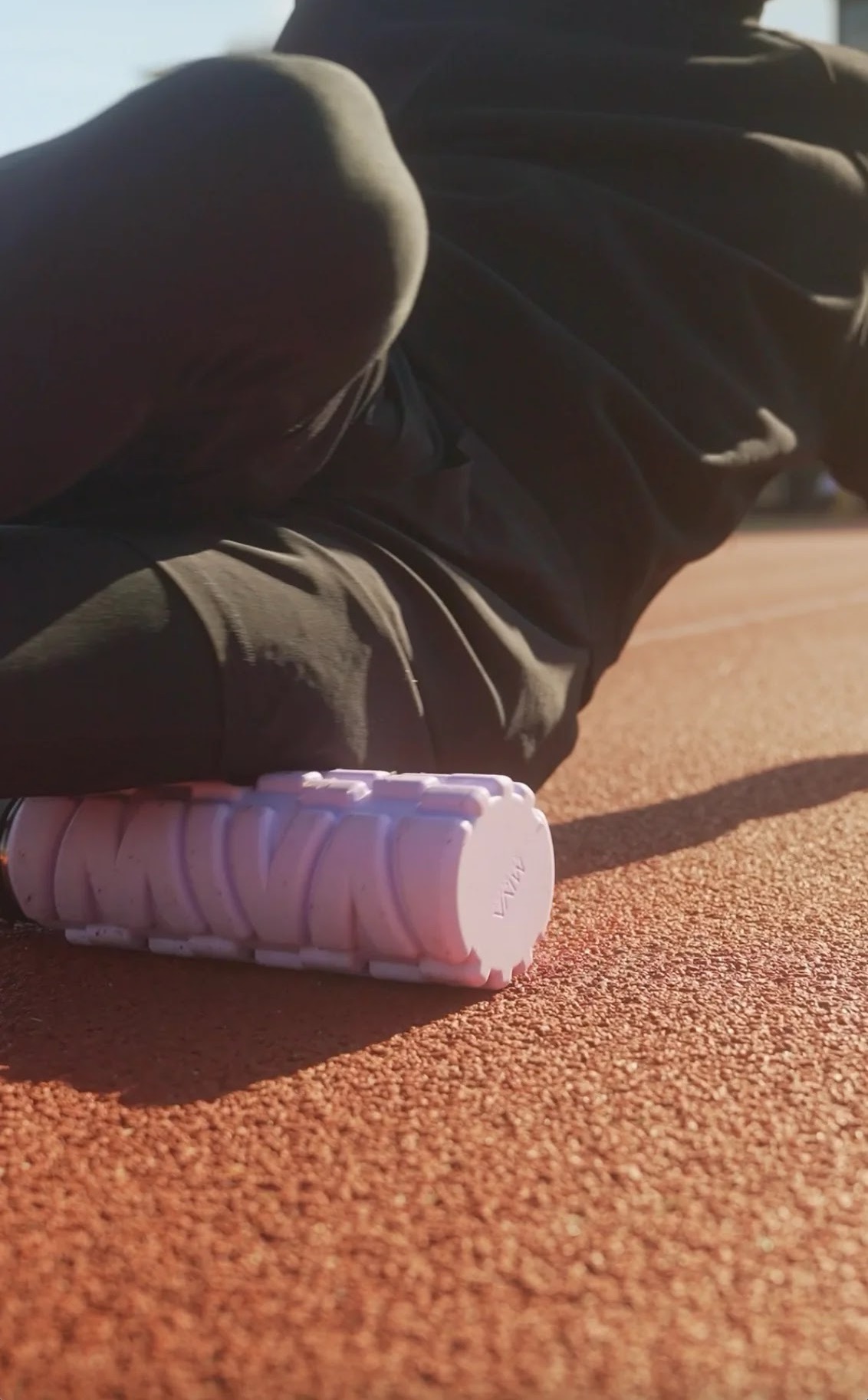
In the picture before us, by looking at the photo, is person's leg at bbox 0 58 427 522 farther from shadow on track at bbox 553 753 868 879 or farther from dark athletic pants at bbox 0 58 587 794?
shadow on track at bbox 553 753 868 879

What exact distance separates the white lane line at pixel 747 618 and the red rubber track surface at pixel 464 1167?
1917 mm

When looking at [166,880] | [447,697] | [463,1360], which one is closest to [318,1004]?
[166,880]

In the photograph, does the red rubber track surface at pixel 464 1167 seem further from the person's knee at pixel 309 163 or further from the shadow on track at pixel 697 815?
the person's knee at pixel 309 163

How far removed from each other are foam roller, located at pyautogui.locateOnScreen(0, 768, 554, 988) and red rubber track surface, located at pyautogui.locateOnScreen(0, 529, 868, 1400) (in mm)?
25

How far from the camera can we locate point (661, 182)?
1.09 meters

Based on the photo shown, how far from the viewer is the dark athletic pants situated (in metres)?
0.70

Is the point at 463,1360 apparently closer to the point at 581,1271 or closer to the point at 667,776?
the point at 581,1271

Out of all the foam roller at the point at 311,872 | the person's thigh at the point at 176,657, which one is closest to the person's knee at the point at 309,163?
the person's thigh at the point at 176,657

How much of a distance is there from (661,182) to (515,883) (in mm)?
615

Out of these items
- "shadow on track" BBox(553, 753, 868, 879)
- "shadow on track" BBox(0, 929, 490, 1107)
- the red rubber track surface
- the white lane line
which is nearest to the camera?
the red rubber track surface

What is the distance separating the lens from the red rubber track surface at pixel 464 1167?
453 mm

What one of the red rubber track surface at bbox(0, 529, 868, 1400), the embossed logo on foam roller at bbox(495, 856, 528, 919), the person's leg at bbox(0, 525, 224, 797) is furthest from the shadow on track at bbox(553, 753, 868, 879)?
the person's leg at bbox(0, 525, 224, 797)

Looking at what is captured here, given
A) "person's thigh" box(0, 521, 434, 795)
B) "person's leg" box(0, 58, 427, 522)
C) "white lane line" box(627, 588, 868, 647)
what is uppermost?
"person's leg" box(0, 58, 427, 522)

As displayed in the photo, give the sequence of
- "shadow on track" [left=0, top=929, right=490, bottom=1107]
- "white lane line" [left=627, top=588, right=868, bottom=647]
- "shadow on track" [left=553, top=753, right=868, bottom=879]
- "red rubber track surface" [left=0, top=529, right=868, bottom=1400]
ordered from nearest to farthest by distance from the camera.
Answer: "red rubber track surface" [left=0, top=529, right=868, bottom=1400] → "shadow on track" [left=0, top=929, right=490, bottom=1107] → "shadow on track" [left=553, top=753, right=868, bottom=879] → "white lane line" [left=627, top=588, right=868, bottom=647]
